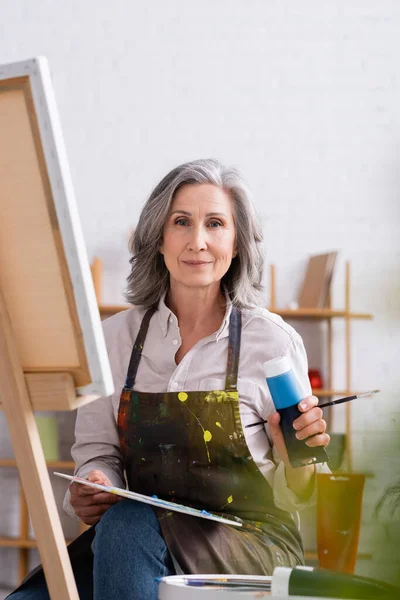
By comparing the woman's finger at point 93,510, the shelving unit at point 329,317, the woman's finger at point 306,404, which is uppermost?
the woman's finger at point 306,404

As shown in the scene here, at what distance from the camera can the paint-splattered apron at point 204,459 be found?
1.26 m

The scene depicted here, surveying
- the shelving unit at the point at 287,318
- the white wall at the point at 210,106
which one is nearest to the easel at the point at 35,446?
the shelving unit at the point at 287,318

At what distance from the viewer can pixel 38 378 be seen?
842 millimetres

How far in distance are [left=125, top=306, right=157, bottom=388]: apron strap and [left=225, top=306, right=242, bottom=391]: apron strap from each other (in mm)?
176

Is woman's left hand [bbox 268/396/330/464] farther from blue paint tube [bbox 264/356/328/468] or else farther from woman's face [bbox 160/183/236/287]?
woman's face [bbox 160/183/236/287]

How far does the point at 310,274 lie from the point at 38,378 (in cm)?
290

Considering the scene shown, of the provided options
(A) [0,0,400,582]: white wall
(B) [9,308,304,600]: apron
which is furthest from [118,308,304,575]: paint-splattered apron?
(A) [0,0,400,582]: white wall

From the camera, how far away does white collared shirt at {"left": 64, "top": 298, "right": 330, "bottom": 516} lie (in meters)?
1.35

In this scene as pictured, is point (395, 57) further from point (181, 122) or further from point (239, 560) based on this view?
point (239, 560)

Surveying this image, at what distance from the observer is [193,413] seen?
1.33m

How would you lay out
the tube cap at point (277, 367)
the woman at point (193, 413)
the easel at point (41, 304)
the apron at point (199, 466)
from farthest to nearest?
the apron at point (199, 466) < the woman at point (193, 413) < the tube cap at point (277, 367) < the easel at point (41, 304)

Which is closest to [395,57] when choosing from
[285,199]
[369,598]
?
[285,199]

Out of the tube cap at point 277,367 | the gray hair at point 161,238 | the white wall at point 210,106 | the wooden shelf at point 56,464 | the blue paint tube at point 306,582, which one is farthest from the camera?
Answer: the white wall at point 210,106

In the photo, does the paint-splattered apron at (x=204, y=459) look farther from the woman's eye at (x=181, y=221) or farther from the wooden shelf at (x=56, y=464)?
the wooden shelf at (x=56, y=464)
